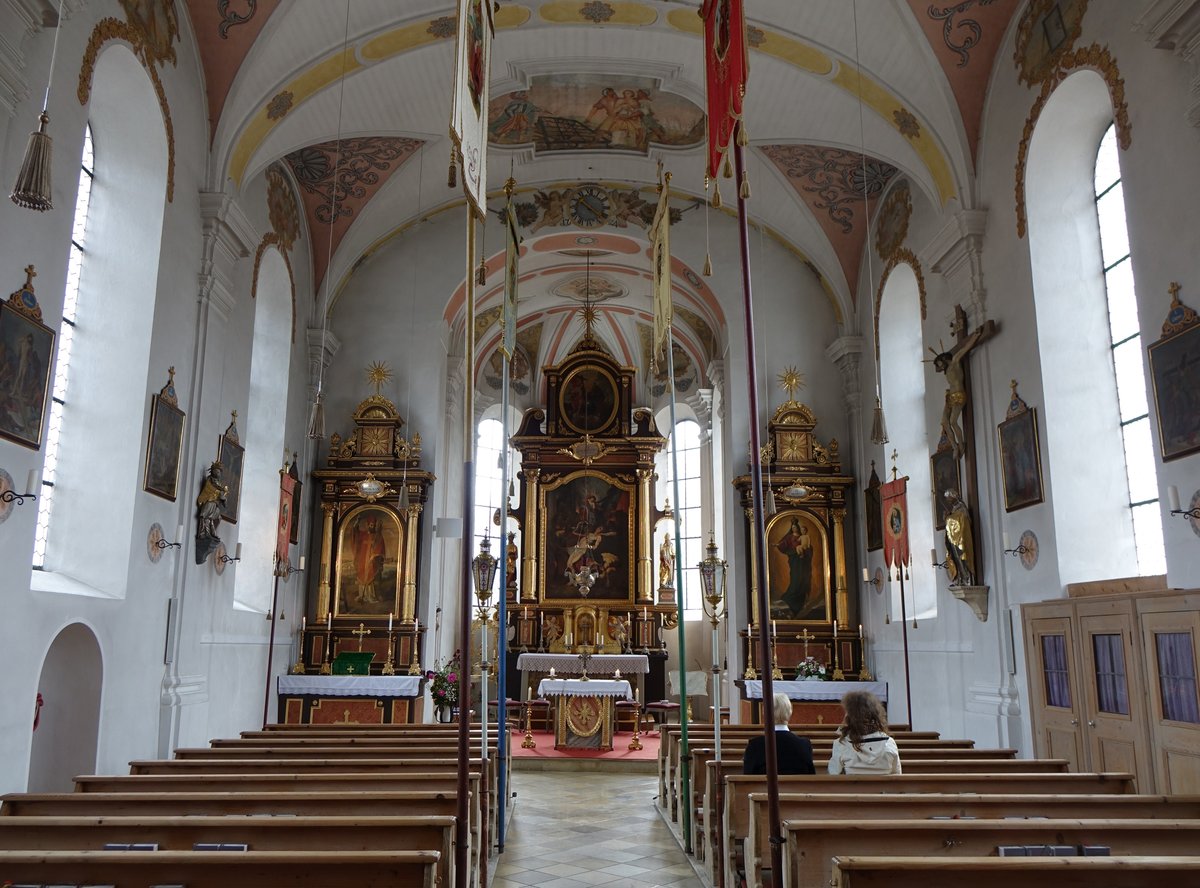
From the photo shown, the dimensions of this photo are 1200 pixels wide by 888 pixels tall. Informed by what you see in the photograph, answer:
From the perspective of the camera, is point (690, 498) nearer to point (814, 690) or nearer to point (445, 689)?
point (814, 690)

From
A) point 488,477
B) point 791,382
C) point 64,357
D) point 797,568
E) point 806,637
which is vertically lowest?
point 806,637

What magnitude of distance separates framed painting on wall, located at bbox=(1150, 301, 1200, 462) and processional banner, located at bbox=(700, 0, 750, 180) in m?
3.58

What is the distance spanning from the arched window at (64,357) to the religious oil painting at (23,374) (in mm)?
1215

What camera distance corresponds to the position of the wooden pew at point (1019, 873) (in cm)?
328

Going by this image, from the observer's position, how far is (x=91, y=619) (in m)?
7.57

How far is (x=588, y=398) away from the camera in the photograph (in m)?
19.6

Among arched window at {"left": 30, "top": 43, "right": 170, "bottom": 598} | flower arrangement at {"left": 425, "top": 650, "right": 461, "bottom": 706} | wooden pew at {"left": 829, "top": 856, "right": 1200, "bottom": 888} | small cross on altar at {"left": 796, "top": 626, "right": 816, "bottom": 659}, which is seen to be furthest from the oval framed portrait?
wooden pew at {"left": 829, "top": 856, "right": 1200, "bottom": 888}

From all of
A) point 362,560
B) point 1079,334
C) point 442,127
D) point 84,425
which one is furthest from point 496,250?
point 1079,334

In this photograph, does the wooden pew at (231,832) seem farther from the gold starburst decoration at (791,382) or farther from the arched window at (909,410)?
the gold starburst decoration at (791,382)

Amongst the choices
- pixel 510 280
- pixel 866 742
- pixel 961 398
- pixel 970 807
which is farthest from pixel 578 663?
pixel 970 807

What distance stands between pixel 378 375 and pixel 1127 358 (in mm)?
10063

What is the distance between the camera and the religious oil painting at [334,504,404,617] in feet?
45.6

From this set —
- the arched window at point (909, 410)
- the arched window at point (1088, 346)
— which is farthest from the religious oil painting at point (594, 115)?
the arched window at point (1088, 346)

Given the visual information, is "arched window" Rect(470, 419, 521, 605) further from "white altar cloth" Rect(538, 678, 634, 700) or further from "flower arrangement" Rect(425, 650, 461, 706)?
"flower arrangement" Rect(425, 650, 461, 706)
